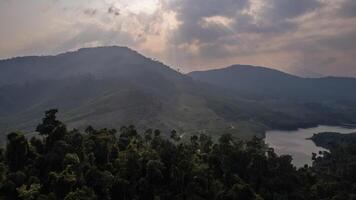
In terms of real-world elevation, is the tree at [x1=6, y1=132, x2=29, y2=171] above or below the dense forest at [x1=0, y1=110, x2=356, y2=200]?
above

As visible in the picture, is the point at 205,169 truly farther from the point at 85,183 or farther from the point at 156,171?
the point at 85,183

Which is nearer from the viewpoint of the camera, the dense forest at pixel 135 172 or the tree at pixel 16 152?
the dense forest at pixel 135 172

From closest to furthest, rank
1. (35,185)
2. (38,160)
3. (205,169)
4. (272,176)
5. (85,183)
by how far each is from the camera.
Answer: (35,185)
(85,183)
(38,160)
(205,169)
(272,176)

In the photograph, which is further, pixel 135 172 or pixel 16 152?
pixel 135 172

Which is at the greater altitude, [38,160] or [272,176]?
[38,160]

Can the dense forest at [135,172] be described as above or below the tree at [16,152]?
below

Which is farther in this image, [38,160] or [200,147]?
[200,147]

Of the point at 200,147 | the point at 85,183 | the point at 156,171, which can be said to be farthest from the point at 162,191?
the point at 200,147

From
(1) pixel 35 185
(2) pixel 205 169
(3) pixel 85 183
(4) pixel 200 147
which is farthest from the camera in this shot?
(4) pixel 200 147
